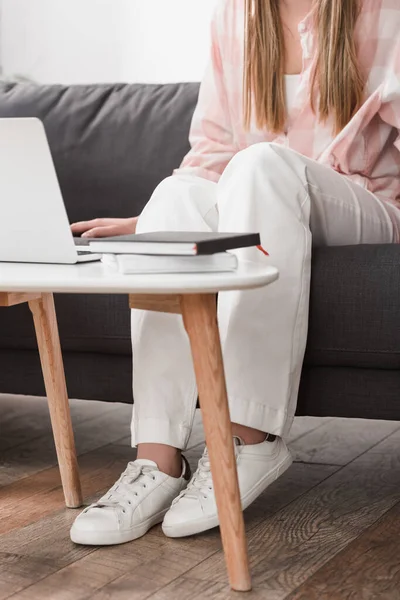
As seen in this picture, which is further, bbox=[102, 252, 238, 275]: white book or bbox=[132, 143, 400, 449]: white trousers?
bbox=[132, 143, 400, 449]: white trousers

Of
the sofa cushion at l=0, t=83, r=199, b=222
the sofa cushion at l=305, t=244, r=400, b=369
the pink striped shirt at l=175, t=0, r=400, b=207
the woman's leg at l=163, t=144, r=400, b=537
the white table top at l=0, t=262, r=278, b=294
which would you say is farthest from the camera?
the sofa cushion at l=0, t=83, r=199, b=222

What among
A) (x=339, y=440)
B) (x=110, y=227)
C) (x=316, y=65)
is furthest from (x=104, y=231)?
(x=339, y=440)

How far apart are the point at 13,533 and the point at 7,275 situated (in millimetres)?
506

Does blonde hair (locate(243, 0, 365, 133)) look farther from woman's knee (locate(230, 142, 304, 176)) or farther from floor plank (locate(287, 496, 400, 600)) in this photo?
floor plank (locate(287, 496, 400, 600))

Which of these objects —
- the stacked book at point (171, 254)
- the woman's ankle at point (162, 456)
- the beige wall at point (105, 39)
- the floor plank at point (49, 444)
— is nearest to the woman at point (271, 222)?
the woman's ankle at point (162, 456)

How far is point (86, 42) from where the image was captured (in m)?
3.49

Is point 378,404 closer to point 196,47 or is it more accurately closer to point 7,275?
point 7,275

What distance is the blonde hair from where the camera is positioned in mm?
1686

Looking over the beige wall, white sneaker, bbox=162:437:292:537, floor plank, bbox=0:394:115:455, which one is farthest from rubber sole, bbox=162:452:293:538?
the beige wall

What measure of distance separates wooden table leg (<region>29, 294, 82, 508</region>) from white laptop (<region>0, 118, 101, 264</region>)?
25 cm

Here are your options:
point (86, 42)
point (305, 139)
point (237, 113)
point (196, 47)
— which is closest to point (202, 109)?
point (237, 113)

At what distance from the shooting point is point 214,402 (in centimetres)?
107

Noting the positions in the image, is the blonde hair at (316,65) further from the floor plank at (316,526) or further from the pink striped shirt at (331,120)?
the floor plank at (316,526)

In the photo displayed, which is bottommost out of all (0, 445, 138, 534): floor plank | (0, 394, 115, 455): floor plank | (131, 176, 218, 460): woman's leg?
(0, 394, 115, 455): floor plank
